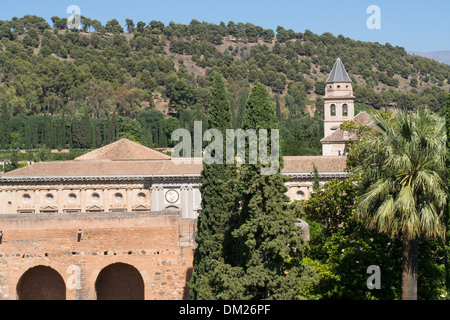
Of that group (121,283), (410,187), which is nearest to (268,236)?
(410,187)

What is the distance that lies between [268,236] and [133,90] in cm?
12214

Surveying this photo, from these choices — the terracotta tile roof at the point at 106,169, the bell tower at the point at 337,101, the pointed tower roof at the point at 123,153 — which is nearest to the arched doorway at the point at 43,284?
the terracotta tile roof at the point at 106,169

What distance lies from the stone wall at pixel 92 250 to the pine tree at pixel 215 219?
99cm

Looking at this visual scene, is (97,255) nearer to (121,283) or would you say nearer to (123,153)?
(121,283)

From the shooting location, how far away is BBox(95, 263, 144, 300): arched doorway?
72.6ft

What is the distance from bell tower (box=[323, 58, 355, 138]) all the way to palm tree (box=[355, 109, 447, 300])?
5066cm

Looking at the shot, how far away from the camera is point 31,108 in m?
121

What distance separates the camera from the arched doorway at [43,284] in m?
21.8

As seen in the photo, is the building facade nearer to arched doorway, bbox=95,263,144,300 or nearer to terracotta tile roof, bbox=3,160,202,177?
arched doorway, bbox=95,263,144,300

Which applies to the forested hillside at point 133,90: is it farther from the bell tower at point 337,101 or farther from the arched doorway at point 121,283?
the arched doorway at point 121,283

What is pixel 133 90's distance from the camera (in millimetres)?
136000

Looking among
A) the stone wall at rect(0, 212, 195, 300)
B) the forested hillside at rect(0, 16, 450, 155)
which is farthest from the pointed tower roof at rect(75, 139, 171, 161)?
the stone wall at rect(0, 212, 195, 300)

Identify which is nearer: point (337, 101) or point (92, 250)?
point (92, 250)
